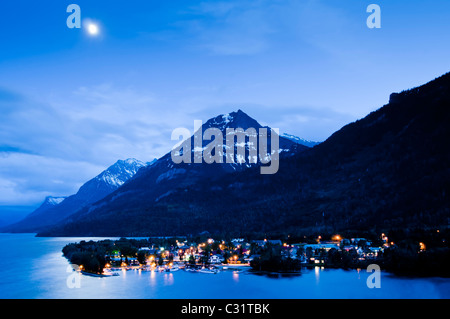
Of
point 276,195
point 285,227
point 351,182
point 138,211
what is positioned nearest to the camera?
point 285,227

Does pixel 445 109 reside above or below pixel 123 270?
above

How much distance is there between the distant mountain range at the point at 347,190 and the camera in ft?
358

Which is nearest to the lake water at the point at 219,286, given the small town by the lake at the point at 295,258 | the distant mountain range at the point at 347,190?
the small town by the lake at the point at 295,258

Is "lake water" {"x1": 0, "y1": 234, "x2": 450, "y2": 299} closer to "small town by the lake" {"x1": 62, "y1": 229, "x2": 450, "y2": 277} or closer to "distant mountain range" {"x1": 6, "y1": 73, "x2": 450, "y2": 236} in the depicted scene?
"small town by the lake" {"x1": 62, "y1": 229, "x2": 450, "y2": 277}

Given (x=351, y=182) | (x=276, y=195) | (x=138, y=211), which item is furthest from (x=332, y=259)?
(x=138, y=211)

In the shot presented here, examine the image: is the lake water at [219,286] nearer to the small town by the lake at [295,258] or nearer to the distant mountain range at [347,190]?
the small town by the lake at [295,258]

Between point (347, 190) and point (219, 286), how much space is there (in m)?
91.8

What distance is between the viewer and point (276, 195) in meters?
165

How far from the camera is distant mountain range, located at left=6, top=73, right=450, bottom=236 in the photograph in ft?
358

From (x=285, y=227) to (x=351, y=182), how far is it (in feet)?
103

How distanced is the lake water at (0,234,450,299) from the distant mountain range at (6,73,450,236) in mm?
39275
